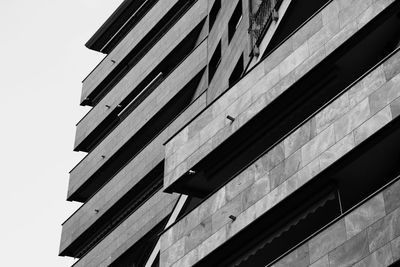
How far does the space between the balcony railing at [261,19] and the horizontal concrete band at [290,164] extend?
5.61m

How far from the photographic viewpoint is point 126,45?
151 feet

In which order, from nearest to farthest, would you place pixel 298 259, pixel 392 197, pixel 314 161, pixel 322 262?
pixel 392 197 → pixel 322 262 → pixel 298 259 → pixel 314 161

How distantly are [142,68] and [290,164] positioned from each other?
2207 centimetres

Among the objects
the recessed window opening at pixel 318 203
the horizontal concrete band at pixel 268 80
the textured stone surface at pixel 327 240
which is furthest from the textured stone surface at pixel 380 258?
the horizontal concrete band at pixel 268 80

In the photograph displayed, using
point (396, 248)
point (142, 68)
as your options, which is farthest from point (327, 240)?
point (142, 68)

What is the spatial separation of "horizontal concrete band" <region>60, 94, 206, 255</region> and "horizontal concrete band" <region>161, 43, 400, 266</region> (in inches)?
399

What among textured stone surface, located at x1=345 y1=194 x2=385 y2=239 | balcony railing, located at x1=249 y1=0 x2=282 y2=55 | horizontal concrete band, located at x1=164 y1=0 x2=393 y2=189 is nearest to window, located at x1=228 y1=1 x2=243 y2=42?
balcony railing, located at x1=249 y1=0 x2=282 y2=55

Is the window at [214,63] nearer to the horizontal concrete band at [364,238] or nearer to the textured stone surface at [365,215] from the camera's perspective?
the horizontal concrete band at [364,238]

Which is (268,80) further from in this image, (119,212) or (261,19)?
(119,212)

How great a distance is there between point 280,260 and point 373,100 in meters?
3.86

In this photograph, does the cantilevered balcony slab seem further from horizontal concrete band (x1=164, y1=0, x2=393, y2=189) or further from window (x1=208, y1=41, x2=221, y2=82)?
horizontal concrete band (x1=164, y1=0, x2=393, y2=189)

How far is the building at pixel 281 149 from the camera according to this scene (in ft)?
62.9

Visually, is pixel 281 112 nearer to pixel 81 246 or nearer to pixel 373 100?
pixel 373 100

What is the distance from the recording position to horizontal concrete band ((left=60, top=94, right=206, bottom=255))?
1419 inches
